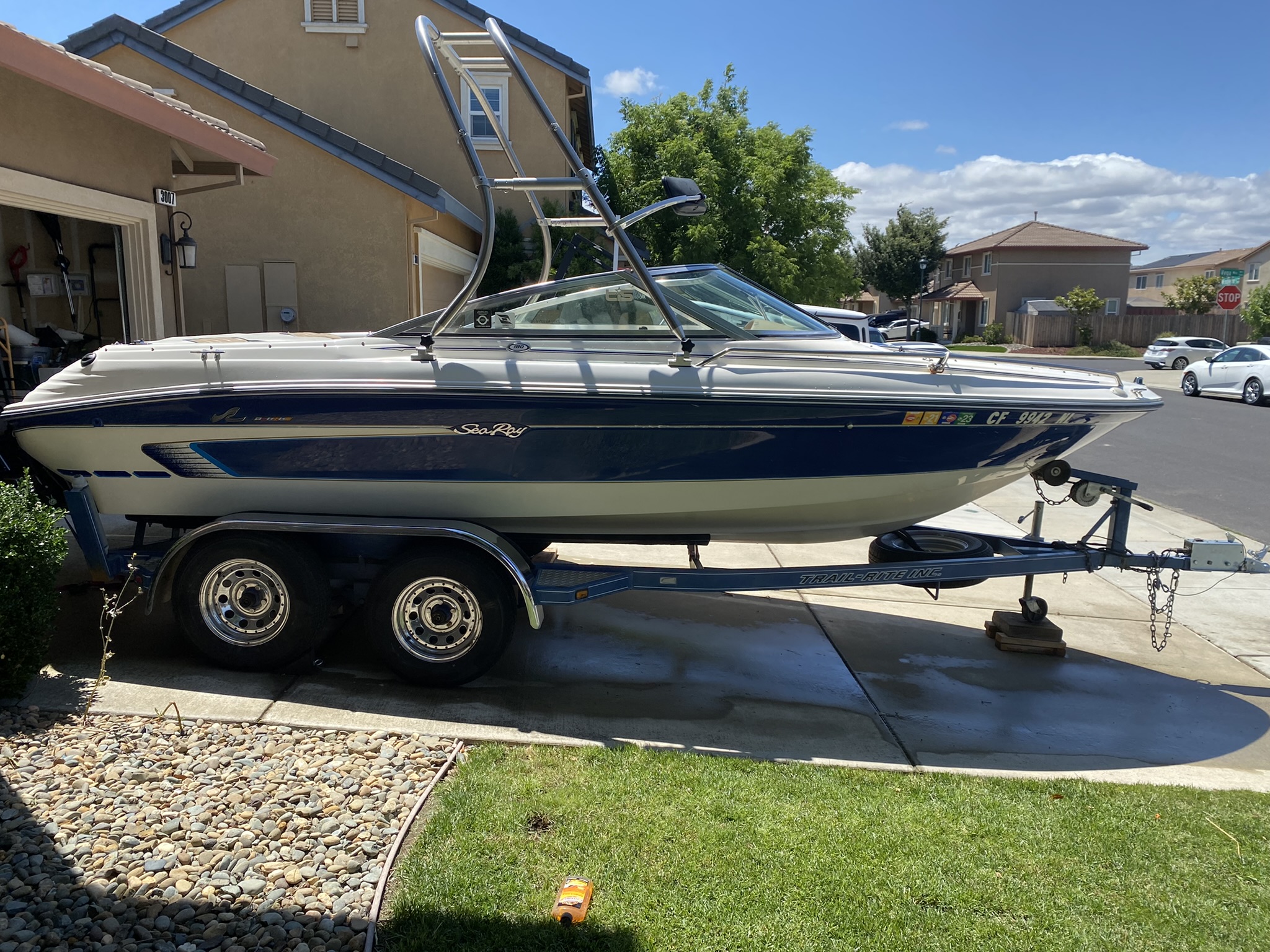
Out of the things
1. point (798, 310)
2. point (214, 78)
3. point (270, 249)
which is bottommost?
point (798, 310)

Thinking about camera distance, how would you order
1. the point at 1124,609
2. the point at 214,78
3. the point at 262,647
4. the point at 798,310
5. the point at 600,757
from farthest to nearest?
the point at 214,78, the point at 1124,609, the point at 798,310, the point at 262,647, the point at 600,757

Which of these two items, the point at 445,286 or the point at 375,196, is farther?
the point at 445,286

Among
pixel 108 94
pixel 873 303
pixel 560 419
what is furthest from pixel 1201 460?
pixel 873 303

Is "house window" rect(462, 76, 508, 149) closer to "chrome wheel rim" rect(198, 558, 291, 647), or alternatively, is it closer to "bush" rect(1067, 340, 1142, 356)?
"chrome wheel rim" rect(198, 558, 291, 647)

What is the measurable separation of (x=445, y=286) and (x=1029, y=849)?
1362 centimetres

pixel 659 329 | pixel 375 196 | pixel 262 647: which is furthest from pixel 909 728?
pixel 375 196

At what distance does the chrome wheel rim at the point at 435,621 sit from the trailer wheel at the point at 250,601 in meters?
0.43

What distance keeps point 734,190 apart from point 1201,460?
11419mm

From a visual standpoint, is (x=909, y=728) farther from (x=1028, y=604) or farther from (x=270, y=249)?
(x=270, y=249)

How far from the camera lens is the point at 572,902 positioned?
2852 millimetres

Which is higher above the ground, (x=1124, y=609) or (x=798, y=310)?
(x=798, y=310)

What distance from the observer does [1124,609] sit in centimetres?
671

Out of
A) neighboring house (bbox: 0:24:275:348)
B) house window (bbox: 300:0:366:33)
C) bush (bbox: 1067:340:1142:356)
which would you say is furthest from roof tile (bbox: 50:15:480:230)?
bush (bbox: 1067:340:1142:356)

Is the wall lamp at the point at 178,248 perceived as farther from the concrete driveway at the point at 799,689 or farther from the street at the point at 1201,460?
the street at the point at 1201,460
